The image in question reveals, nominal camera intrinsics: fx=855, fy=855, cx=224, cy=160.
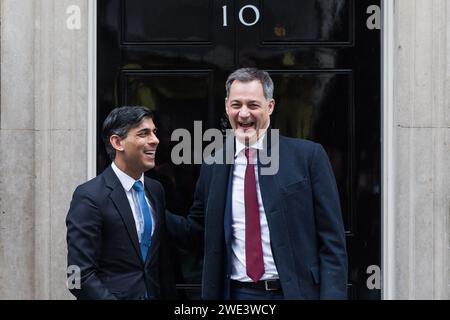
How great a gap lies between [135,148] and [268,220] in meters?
0.76

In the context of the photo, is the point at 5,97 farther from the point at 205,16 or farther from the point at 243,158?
the point at 243,158

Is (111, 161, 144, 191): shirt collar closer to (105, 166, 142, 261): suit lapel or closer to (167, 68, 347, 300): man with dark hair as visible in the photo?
(105, 166, 142, 261): suit lapel

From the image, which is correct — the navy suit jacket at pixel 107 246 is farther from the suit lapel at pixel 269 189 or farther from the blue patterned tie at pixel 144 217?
the suit lapel at pixel 269 189

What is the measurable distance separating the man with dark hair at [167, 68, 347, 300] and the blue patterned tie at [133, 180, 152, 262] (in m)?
0.29

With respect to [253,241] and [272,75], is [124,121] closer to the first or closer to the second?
[253,241]

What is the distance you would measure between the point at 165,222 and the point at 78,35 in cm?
181

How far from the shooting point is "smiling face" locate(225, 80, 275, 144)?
13.7 ft

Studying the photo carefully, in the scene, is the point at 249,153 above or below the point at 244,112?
below

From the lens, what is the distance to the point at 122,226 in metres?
4.16

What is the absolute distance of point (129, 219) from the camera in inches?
165

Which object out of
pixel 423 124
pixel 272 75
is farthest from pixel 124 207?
pixel 423 124

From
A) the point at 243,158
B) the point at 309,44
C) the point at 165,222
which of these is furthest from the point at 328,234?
the point at 309,44

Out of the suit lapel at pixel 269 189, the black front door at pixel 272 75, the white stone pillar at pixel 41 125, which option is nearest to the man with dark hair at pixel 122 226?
the suit lapel at pixel 269 189

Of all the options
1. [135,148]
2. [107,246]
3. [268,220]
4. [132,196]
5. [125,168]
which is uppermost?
[135,148]
